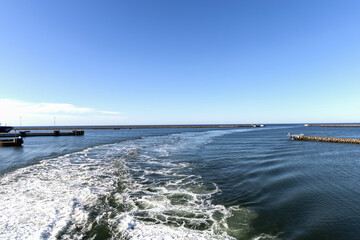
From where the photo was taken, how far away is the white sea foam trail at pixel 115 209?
768 cm

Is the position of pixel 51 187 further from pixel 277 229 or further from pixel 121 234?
pixel 277 229

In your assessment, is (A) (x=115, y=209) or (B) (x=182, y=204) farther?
(B) (x=182, y=204)

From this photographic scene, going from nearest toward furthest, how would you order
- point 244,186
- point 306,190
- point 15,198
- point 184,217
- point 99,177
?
1. point 184,217
2. point 15,198
3. point 306,190
4. point 244,186
5. point 99,177

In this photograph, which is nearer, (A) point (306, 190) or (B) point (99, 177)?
(A) point (306, 190)

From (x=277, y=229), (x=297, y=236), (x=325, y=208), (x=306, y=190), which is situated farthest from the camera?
(x=306, y=190)

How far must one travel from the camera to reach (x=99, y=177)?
16.2m

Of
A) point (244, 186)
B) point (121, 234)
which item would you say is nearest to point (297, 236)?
point (244, 186)

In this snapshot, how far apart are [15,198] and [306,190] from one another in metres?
19.2

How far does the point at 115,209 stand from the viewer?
983 centimetres

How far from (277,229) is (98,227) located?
7.91 m

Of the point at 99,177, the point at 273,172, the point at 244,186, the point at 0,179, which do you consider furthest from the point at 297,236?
the point at 0,179

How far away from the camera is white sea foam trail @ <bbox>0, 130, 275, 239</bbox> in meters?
7.68

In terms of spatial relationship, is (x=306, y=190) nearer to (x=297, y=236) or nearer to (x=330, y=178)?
(x=330, y=178)

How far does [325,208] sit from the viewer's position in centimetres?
973
